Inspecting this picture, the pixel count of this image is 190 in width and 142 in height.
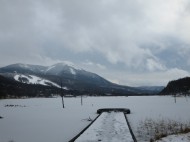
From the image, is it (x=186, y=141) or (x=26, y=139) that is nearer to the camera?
(x=186, y=141)

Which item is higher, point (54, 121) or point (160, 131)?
point (54, 121)

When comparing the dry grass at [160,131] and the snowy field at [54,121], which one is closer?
the dry grass at [160,131]

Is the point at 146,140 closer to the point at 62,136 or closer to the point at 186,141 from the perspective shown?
the point at 186,141

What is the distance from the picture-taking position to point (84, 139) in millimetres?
19125

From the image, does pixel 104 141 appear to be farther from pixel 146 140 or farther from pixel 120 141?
pixel 146 140

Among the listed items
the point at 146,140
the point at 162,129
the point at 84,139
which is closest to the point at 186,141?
the point at 146,140

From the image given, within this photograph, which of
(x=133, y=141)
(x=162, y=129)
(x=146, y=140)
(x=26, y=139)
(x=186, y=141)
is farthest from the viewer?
(x=162, y=129)

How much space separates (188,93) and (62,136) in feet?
603

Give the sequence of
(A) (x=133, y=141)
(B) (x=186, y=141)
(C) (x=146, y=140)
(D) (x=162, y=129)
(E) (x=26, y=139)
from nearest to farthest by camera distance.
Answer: (B) (x=186, y=141) → (A) (x=133, y=141) → (C) (x=146, y=140) → (E) (x=26, y=139) → (D) (x=162, y=129)

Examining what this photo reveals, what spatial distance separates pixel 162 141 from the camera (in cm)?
1711

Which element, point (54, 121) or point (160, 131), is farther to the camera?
point (54, 121)

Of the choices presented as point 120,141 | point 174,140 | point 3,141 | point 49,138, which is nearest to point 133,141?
point 120,141

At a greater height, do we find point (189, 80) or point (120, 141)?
point (189, 80)

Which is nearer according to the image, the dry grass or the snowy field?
the dry grass
